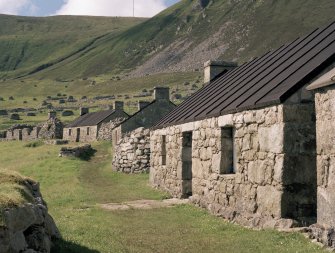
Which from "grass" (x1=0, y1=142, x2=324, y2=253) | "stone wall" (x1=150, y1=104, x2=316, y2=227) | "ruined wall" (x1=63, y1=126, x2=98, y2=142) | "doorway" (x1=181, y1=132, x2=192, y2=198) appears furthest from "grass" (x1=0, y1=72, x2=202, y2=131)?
"stone wall" (x1=150, y1=104, x2=316, y2=227)

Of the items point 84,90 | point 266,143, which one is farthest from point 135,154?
point 84,90

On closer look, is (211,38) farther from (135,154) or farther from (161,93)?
(135,154)

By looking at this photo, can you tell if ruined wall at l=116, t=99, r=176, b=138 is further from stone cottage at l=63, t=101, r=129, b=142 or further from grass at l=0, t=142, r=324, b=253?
grass at l=0, t=142, r=324, b=253

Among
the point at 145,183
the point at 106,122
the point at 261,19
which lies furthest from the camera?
the point at 261,19

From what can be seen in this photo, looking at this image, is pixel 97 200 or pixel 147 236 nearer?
pixel 147 236

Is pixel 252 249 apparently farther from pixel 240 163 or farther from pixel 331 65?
pixel 331 65

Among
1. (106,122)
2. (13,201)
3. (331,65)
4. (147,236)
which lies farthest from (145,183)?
(106,122)

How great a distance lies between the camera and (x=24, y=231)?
6.82 m

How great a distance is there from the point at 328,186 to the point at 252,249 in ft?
5.90

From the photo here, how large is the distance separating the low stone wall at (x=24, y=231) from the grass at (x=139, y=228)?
89 centimetres

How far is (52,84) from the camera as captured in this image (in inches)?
6166

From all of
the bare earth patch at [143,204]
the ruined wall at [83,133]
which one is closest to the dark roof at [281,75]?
the bare earth patch at [143,204]

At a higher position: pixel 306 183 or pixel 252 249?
pixel 306 183

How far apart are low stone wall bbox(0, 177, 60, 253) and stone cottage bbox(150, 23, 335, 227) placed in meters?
4.93
